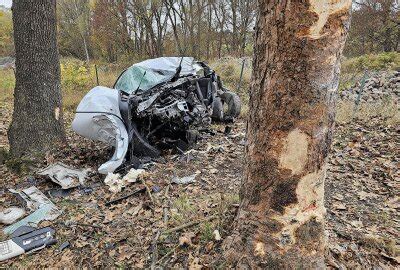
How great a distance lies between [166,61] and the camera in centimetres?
689

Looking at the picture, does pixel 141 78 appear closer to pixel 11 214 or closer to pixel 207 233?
pixel 11 214

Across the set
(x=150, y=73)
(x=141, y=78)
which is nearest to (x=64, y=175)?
(x=141, y=78)

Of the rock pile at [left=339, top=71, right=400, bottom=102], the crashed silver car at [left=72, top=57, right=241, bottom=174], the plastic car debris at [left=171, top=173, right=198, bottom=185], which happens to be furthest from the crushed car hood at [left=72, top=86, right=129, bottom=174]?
the rock pile at [left=339, top=71, right=400, bottom=102]

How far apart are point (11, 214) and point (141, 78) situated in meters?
3.42

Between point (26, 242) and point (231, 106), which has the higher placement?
point (231, 106)

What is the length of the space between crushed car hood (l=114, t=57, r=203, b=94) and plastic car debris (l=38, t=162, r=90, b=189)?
1957mm

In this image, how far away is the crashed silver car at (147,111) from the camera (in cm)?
474

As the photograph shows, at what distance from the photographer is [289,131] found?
175 centimetres

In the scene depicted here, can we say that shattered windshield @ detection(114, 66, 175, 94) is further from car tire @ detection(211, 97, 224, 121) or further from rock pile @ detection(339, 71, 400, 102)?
rock pile @ detection(339, 71, 400, 102)

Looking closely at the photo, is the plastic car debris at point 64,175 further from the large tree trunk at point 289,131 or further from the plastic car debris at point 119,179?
the large tree trunk at point 289,131

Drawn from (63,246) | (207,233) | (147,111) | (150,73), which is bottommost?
(63,246)

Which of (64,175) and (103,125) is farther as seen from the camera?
(103,125)

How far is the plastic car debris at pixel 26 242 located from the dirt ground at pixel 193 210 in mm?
63

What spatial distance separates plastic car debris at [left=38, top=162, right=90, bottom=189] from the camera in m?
4.29
